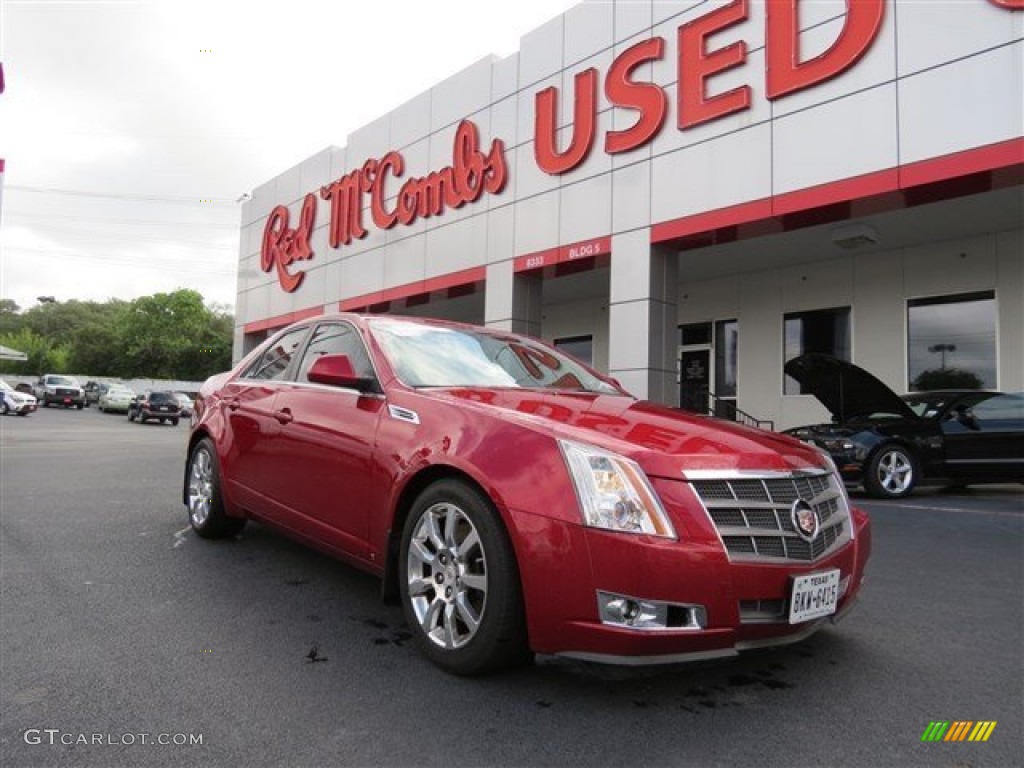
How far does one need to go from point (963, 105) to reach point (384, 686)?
10.1m

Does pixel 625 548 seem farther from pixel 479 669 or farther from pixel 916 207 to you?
pixel 916 207

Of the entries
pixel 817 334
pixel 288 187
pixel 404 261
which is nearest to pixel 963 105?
pixel 817 334

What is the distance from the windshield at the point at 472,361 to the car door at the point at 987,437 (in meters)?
7.36

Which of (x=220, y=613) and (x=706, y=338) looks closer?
(x=220, y=613)

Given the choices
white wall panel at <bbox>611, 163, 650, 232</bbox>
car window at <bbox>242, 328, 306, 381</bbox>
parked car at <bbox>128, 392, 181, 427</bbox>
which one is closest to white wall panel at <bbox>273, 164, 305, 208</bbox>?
parked car at <bbox>128, 392, 181, 427</bbox>

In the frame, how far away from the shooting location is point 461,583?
2.81m

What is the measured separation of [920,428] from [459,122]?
38.3ft

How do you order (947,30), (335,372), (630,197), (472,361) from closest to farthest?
1. (335,372)
2. (472,361)
3. (947,30)
4. (630,197)

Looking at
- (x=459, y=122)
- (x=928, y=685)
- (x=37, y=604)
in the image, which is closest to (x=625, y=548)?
(x=928, y=685)

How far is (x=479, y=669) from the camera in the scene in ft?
8.89

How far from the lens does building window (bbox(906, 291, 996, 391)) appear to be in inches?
507

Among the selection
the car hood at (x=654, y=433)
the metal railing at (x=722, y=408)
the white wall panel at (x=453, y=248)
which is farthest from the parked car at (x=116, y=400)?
the car hood at (x=654, y=433)

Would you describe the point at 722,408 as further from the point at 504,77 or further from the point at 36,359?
the point at 36,359

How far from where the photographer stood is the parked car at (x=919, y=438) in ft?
30.0
